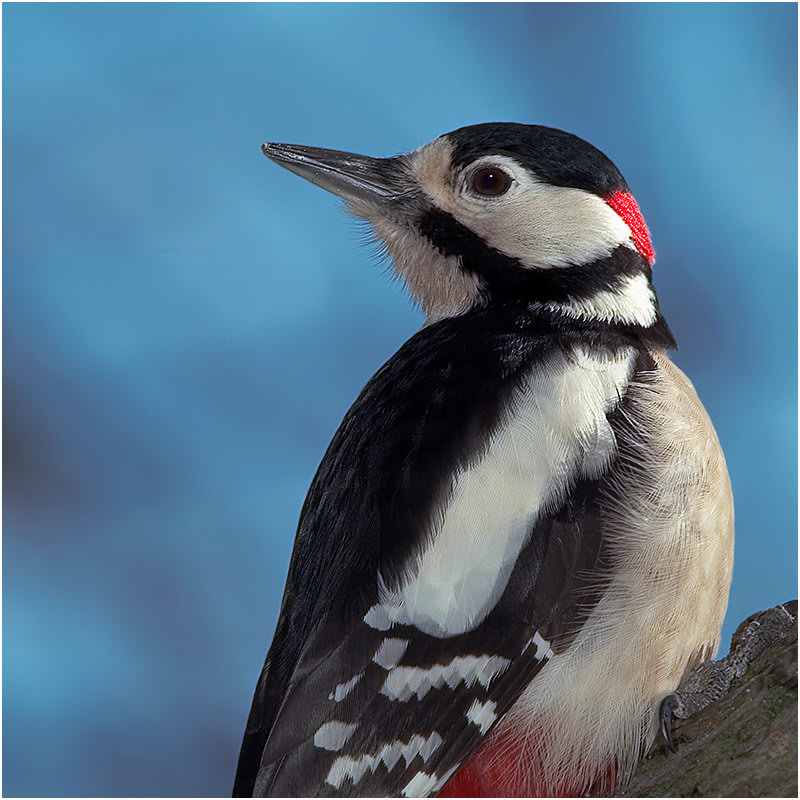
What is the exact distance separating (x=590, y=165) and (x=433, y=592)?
474mm

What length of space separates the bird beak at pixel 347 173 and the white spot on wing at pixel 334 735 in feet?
1.85

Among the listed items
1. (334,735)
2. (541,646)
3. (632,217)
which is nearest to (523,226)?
(632,217)

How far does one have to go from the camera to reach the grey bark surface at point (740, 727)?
75 cm

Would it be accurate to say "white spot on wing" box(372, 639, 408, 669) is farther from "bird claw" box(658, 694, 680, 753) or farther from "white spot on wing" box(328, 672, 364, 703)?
"bird claw" box(658, 694, 680, 753)

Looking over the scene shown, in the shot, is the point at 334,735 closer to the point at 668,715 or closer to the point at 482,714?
the point at 482,714

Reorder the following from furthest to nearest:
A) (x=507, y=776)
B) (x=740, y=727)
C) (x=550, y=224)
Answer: (x=550, y=224)
(x=507, y=776)
(x=740, y=727)

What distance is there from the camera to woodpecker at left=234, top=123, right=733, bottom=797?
32.5 inches

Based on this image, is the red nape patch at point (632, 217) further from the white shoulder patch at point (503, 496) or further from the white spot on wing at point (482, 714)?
the white spot on wing at point (482, 714)

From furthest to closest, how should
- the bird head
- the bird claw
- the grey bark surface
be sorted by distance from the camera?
the bird head → the bird claw → the grey bark surface

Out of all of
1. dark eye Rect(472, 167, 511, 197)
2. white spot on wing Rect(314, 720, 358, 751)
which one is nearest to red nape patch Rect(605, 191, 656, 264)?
dark eye Rect(472, 167, 511, 197)

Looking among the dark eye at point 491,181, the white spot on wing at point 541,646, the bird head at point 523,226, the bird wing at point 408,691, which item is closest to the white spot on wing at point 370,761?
the bird wing at point 408,691

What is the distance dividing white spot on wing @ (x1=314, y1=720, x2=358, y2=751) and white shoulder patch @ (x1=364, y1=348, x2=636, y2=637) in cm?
8

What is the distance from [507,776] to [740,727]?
22 cm

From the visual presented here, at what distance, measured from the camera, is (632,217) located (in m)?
1.06
